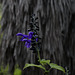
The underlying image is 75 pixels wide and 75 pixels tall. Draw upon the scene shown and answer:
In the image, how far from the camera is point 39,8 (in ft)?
Result: 4.97

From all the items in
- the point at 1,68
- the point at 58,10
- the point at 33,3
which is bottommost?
the point at 1,68

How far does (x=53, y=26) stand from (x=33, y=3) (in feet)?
1.40

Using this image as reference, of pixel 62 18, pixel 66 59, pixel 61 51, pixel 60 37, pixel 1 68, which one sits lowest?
pixel 1 68

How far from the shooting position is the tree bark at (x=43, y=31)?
1476mm

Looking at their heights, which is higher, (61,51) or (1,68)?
(61,51)

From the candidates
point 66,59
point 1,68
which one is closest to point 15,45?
point 1,68

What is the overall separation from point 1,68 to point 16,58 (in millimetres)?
337

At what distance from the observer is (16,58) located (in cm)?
153

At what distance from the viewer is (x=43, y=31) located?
59.3 inches

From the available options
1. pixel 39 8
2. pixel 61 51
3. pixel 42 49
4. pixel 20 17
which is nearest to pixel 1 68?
pixel 42 49

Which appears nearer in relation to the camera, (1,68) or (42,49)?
(42,49)

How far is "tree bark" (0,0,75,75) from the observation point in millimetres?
1476

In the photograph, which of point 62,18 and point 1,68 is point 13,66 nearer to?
point 1,68

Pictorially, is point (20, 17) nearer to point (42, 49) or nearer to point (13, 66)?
point (42, 49)
